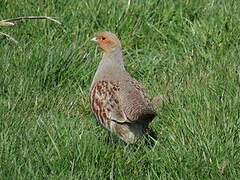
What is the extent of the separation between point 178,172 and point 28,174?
0.91 meters

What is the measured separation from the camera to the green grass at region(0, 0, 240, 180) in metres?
4.28

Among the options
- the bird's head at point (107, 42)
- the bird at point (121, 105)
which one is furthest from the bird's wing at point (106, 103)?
the bird's head at point (107, 42)

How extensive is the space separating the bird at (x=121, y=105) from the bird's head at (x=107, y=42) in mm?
255

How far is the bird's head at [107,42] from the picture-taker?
5574 millimetres

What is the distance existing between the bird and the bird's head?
0.25m

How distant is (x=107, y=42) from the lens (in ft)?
18.4

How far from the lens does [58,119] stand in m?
4.90

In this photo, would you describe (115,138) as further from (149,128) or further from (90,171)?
(90,171)

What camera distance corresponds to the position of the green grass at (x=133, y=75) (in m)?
4.28

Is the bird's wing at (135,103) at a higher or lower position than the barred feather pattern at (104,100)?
higher

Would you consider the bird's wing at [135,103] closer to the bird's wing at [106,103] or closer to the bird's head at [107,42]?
the bird's wing at [106,103]

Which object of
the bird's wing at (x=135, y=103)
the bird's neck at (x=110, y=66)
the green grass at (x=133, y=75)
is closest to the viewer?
the green grass at (x=133, y=75)

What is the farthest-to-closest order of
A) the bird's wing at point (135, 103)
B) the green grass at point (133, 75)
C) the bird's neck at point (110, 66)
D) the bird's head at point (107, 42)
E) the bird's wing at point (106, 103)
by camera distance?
1. the bird's head at point (107, 42)
2. the bird's neck at point (110, 66)
3. the bird's wing at point (106, 103)
4. the bird's wing at point (135, 103)
5. the green grass at point (133, 75)

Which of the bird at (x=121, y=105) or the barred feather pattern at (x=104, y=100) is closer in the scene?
the bird at (x=121, y=105)
